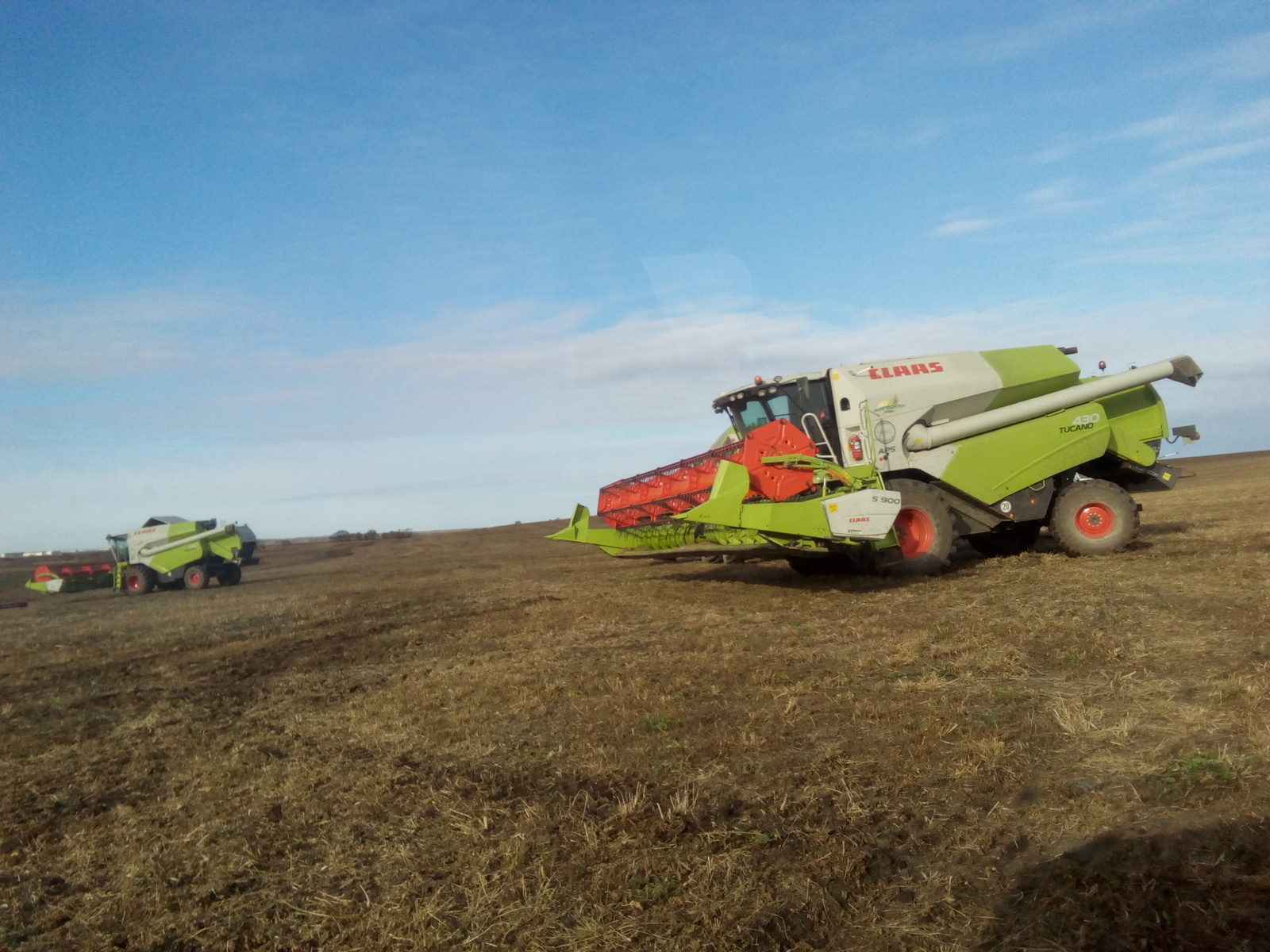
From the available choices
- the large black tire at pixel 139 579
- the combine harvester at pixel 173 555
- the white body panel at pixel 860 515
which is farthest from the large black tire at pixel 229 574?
the white body panel at pixel 860 515

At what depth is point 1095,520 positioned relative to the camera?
37.4 feet

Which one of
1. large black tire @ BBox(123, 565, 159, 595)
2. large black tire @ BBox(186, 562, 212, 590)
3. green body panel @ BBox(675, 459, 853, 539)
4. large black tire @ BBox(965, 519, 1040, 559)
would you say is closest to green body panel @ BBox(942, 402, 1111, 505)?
large black tire @ BBox(965, 519, 1040, 559)

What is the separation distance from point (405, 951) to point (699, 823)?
1.29m

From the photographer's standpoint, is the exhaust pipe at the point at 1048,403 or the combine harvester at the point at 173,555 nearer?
the exhaust pipe at the point at 1048,403

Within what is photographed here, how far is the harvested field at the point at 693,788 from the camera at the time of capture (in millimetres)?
2812

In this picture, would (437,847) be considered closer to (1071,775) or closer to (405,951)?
(405,951)

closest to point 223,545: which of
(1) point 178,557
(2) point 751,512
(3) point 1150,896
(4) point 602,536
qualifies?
(1) point 178,557

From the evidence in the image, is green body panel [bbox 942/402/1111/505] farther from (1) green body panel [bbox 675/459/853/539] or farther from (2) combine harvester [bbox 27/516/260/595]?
(2) combine harvester [bbox 27/516/260/595]

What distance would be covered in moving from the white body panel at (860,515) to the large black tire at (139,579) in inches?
814

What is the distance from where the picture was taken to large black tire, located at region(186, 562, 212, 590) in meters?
22.9

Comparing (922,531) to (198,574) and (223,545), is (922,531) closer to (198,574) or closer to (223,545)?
(223,545)

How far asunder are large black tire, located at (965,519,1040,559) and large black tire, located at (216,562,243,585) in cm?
1984

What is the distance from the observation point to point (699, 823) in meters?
3.50

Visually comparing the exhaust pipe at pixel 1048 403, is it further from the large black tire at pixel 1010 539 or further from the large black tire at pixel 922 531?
the large black tire at pixel 1010 539
